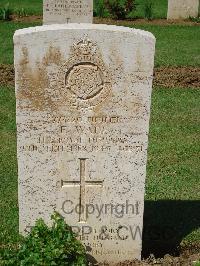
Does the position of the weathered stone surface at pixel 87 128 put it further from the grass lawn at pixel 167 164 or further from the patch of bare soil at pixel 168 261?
the grass lawn at pixel 167 164

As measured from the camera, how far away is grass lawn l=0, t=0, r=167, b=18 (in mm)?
18172

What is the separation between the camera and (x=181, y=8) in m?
17.2

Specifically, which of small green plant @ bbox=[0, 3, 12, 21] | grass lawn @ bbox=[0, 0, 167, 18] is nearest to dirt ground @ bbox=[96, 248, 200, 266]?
small green plant @ bbox=[0, 3, 12, 21]

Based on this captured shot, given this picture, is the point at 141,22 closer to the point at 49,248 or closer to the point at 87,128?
the point at 87,128

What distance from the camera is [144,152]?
4402 mm

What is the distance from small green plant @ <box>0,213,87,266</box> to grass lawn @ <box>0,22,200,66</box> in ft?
25.9

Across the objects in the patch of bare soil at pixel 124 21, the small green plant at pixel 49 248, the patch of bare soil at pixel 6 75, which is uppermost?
the patch of bare soil at pixel 124 21

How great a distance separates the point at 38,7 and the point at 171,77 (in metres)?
9.73

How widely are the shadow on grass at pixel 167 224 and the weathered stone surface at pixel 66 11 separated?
7.31 m

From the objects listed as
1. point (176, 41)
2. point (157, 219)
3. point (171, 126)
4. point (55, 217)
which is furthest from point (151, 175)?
point (176, 41)

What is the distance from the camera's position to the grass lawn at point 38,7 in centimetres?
1817

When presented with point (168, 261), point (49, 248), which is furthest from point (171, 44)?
point (49, 248)

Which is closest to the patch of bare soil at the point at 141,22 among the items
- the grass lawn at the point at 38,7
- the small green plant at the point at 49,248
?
the grass lawn at the point at 38,7

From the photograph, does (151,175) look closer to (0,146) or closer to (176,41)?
(0,146)
